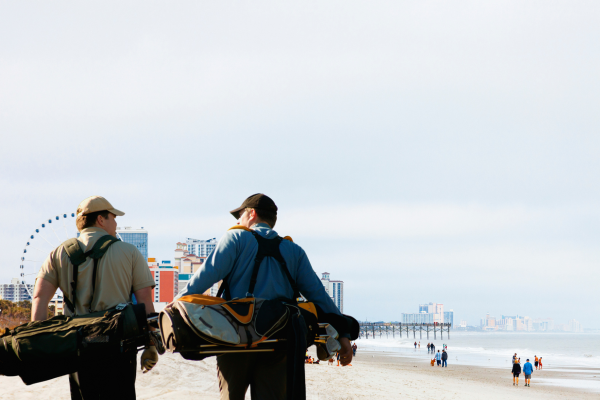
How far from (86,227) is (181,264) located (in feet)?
376

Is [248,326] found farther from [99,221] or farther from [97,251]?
[99,221]

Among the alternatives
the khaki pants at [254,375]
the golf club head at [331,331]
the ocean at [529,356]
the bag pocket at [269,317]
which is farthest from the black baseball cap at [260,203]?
the ocean at [529,356]

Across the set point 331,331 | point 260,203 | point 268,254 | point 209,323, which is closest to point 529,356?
point 331,331

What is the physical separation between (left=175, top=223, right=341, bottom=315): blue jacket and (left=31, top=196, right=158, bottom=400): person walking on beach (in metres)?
0.59

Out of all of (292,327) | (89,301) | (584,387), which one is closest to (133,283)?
(89,301)

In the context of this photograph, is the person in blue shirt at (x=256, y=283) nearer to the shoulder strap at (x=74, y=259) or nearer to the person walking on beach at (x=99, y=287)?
the person walking on beach at (x=99, y=287)

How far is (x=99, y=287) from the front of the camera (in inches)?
135

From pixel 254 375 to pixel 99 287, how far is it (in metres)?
1.17

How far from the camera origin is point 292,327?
9.52 ft

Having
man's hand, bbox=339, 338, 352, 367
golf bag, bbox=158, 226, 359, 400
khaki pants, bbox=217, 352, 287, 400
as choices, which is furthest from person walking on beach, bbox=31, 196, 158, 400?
man's hand, bbox=339, 338, 352, 367

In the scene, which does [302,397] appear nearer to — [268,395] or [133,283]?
[268,395]

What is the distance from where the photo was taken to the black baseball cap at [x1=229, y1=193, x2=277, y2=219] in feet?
11.0

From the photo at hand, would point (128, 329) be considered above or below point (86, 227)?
below

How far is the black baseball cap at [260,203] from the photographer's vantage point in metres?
3.35
